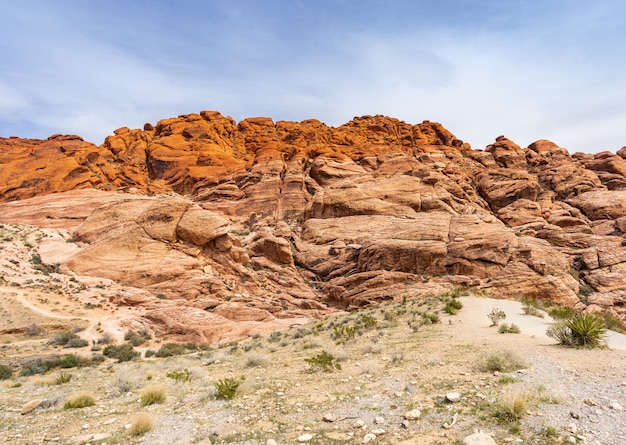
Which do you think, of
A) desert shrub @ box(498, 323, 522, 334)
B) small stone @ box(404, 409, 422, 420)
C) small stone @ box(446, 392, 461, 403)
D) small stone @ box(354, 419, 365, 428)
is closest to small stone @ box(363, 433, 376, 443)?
small stone @ box(354, 419, 365, 428)

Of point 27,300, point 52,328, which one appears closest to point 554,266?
point 52,328

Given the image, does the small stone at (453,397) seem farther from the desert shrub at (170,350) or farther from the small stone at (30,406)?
the desert shrub at (170,350)

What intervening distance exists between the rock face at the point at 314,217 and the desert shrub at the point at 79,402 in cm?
1739

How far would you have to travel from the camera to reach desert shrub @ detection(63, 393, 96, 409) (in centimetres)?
897

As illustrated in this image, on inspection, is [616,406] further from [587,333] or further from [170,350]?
[170,350]

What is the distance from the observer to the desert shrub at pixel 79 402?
897 cm

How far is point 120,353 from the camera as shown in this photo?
2095 centimetres

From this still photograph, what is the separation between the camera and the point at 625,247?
34.8m

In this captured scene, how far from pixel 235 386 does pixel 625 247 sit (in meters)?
42.1

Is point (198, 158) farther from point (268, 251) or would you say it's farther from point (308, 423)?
point (308, 423)

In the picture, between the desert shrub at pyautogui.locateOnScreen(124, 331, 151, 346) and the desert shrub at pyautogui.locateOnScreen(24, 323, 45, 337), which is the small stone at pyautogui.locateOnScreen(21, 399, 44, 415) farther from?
the desert shrub at pyautogui.locateOnScreen(24, 323, 45, 337)

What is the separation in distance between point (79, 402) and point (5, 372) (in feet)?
35.5

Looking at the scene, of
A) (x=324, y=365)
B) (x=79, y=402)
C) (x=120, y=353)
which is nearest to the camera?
(x=79, y=402)

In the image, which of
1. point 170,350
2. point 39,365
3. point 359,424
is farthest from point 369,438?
point 170,350
